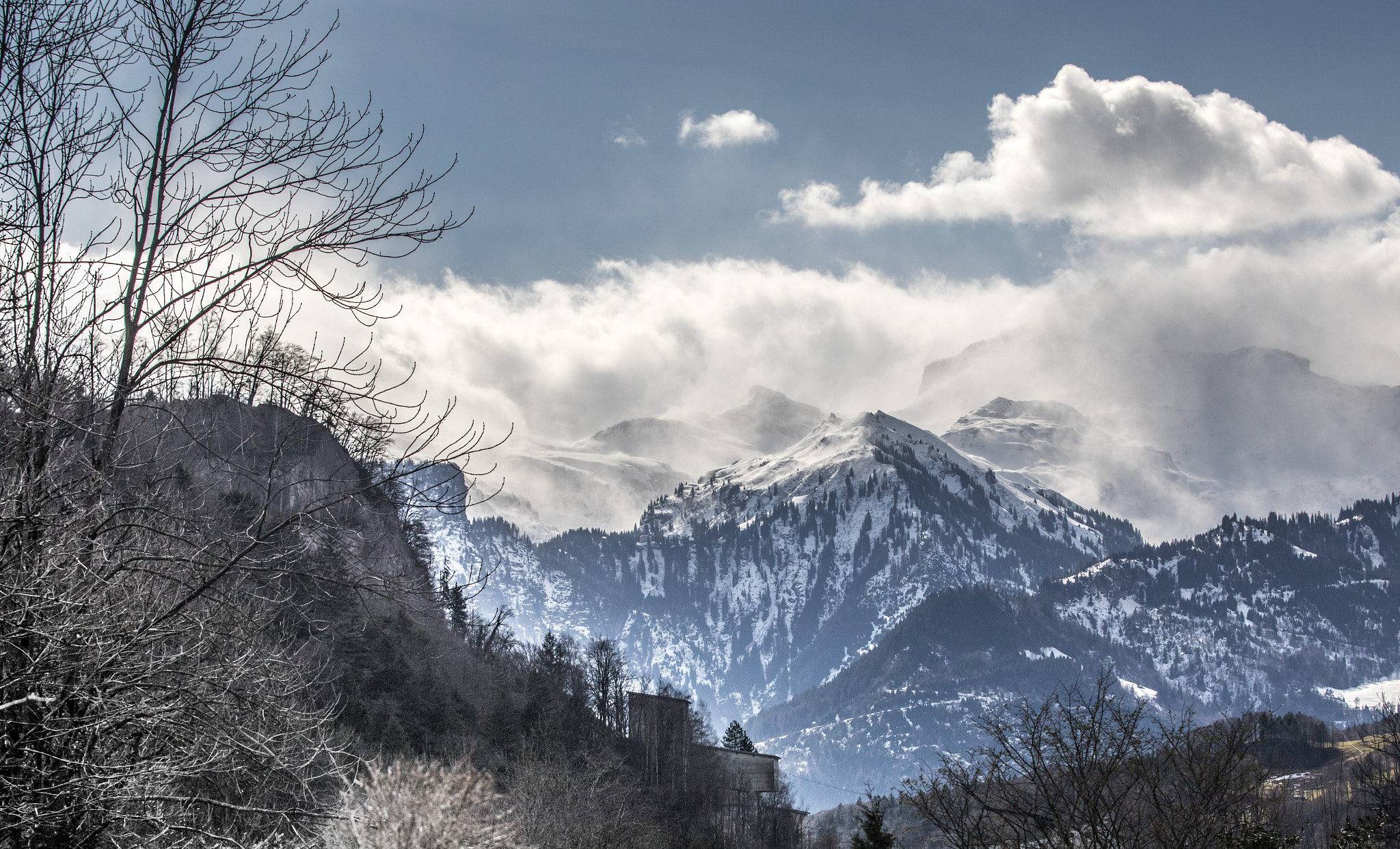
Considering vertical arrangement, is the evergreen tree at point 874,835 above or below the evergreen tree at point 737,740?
below

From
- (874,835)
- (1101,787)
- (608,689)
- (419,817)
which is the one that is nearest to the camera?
(1101,787)

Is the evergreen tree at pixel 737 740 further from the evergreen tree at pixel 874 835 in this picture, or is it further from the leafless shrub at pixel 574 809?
the evergreen tree at pixel 874 835

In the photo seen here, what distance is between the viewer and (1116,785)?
2725 cm

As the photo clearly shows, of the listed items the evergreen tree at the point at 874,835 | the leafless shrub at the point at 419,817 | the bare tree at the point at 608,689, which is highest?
the bare tree at the point at 608,689

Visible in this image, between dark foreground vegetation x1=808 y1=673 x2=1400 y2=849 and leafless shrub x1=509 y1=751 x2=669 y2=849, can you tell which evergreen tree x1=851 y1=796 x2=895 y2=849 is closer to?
leafless shrub x1=509 y1=751 x2=669 y2=849

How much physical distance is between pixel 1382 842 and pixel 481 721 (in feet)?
160

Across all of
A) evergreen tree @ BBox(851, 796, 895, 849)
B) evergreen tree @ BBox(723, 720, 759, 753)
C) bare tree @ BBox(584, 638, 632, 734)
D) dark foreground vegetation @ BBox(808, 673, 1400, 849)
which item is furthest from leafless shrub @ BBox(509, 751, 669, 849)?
evergreen tree @ BBox(723, 720, 759, 753)

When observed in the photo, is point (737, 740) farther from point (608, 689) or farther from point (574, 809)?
point (574, 809)

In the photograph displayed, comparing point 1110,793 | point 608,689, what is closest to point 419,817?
point 1110,793

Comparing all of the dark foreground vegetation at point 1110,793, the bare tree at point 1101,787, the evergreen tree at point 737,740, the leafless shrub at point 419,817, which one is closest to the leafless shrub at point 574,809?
the leafless shrub at point 419,817

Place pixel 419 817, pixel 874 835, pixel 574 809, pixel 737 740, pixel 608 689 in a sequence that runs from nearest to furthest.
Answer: pixel 419 817
pixel 574 809
pixel 874 835
pixel 608 689
pixel 737 740

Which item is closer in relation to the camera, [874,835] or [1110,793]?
[1110,793]

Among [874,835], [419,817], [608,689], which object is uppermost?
[608,689]

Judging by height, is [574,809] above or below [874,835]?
above
